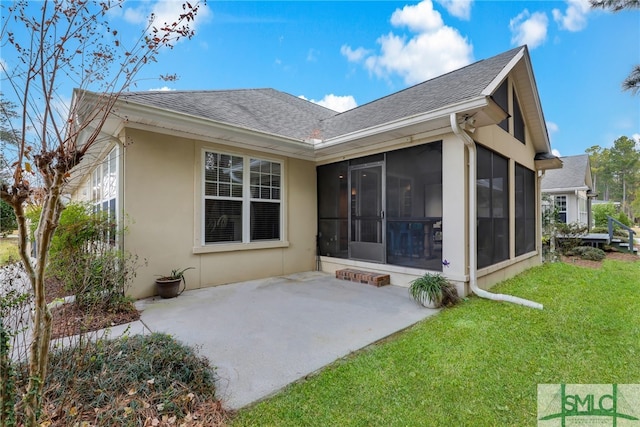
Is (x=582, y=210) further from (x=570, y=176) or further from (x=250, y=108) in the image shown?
(x=250, y=108)

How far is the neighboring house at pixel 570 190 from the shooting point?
15492 millimetres

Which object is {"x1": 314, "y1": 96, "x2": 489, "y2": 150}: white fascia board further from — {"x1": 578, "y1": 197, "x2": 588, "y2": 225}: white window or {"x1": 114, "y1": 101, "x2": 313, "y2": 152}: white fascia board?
{"x1": 578, "y1": 197, "x2": 588, "y2": 225}: white window

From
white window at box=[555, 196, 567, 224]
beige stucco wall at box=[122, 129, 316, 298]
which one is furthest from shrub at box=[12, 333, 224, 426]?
white window at box=[555, 196, 567, 224]

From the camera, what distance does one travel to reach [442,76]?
24.5 ft

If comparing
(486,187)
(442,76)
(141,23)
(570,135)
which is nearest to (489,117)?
(486,187)

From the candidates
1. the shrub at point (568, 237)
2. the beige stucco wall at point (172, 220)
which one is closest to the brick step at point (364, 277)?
the beige stucco wall at point (172, 220)

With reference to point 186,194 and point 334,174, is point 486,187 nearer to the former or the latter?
point 334,174

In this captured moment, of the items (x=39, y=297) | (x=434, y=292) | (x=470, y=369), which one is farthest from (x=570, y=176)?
(x=39, y=297)

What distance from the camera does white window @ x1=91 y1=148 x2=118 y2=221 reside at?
5.63 m

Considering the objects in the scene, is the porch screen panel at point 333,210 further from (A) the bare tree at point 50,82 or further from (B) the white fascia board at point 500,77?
(A) the bare tree at point 50,82

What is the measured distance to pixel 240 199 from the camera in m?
6.57

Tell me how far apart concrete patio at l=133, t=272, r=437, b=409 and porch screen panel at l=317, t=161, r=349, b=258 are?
142 cm

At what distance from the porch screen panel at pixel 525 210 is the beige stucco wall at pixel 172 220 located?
6.33 metres

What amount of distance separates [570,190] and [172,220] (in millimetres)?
18714
